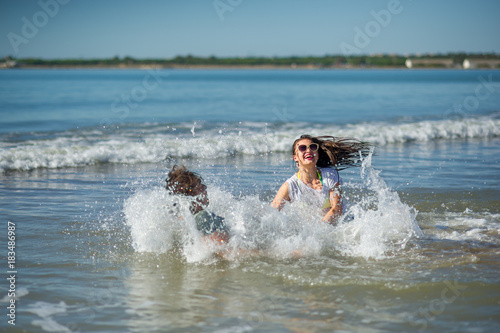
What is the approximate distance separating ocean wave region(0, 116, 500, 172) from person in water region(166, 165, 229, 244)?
231 inches

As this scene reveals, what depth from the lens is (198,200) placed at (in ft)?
18.9

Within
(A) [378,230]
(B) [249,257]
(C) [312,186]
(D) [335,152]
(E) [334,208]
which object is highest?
(D) [335,152]

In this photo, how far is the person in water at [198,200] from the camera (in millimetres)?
5598

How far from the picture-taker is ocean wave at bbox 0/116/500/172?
42.3 ft

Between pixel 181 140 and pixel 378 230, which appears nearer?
pixel 378 230

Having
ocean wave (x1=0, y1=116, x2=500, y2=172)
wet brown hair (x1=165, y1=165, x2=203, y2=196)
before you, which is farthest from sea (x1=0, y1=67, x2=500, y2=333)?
ocean wave (x1=0, y1=116, x2=500, y2=172)

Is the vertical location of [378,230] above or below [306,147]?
below

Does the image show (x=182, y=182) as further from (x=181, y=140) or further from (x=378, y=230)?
(x=181, y=140)

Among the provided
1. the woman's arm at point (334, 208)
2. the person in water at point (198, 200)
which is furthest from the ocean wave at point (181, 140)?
the person in water at point (198, 200)

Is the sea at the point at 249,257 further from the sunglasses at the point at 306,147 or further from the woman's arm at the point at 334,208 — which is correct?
the sunglasses at the point at 306,147

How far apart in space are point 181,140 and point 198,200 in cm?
998

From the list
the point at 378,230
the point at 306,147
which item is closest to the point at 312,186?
the point at 306,147

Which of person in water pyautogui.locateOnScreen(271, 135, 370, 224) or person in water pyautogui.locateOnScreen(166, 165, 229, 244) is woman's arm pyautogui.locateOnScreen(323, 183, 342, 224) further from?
person in water pyautogui.locateOnScreen(166, 165, 229, 244)

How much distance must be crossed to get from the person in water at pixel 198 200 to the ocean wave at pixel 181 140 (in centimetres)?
588
